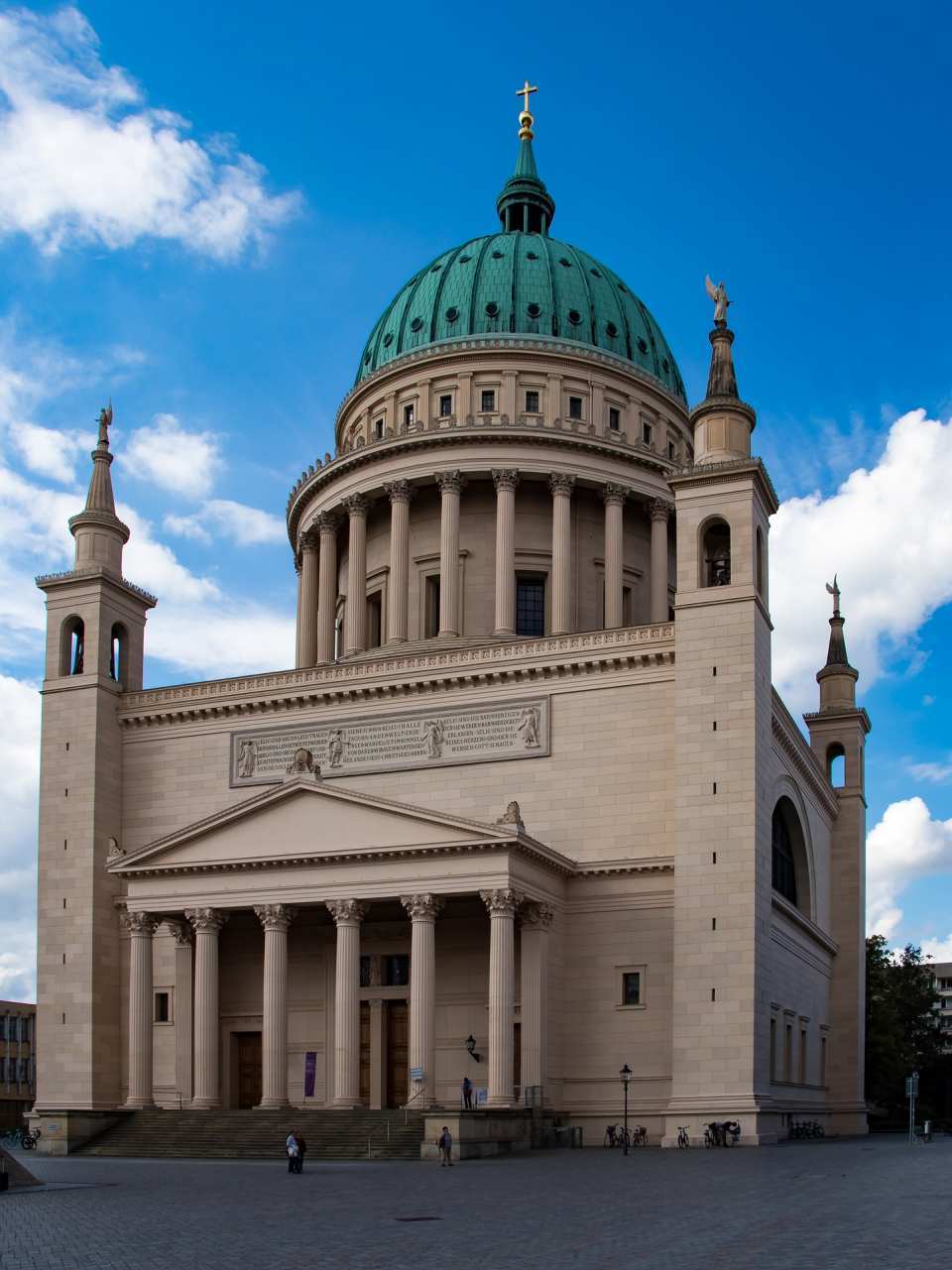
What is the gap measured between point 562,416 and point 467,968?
102 ft

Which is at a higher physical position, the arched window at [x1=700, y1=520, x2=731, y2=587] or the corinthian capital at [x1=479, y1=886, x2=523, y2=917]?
the arched window at [x1=700, y1=520, x2=731, y2=587]

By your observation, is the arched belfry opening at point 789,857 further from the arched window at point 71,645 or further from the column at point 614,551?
the arched window at point 71,645

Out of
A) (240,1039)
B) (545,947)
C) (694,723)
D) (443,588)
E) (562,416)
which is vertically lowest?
(240,1039)

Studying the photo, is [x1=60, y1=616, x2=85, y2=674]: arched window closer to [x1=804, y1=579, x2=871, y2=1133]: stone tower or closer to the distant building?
[x1=804, y1=579, x2=871, y2=1133]: stone tower

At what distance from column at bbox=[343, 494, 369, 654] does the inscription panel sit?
12820 mm

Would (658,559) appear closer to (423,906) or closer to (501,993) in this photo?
(423,906)

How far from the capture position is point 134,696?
64.6 meters

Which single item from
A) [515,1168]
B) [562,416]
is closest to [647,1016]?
[515,1168]

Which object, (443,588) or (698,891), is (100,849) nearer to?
(443,588)

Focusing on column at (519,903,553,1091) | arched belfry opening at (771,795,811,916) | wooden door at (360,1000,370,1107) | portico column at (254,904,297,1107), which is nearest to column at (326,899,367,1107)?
portico column at (254,904,297,1107)

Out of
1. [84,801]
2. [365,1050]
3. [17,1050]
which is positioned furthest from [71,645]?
[17,1050]

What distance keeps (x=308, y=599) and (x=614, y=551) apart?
53.7 ft

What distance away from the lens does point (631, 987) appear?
177 ft

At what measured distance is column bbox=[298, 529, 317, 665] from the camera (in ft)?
259
